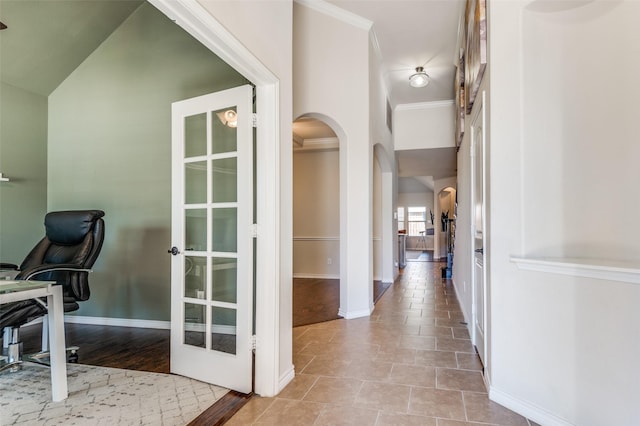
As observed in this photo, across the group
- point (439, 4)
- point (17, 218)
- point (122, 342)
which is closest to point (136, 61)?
point (17, 218)

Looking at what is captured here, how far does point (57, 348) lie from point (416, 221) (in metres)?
15.1

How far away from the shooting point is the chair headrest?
3.04 m

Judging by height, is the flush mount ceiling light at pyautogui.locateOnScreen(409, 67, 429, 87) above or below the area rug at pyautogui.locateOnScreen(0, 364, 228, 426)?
above

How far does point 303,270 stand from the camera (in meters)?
7.25

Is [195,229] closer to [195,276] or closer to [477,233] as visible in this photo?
[195,276]

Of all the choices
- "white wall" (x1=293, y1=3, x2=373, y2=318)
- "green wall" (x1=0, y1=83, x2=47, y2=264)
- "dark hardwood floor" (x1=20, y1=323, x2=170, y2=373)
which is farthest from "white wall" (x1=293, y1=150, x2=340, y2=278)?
"green wall" (x1=0, y1=83, x2=47, y2=264)

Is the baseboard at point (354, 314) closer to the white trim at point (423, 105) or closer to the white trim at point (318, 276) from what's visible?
the white trim at point (318, 276)

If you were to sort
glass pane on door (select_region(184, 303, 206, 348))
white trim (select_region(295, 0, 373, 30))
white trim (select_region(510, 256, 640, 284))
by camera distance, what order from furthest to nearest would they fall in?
white trim (select_region(295, 0, 373, 30)) → glass pane on door (select_region(184, 303, 206, 348)) → white trim (select_region(510, 256, 640, 284))

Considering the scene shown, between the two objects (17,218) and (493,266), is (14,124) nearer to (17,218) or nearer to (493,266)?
(17,218)

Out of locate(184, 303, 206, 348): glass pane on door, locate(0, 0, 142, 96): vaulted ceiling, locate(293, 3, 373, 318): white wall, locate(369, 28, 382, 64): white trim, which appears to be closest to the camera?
locate(184, 303, 206, 348): glass pane on door

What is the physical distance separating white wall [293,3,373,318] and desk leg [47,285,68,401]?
9.22 feet

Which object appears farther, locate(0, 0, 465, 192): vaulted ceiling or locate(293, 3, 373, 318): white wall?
locate(293, 3, 373, 318): white wall

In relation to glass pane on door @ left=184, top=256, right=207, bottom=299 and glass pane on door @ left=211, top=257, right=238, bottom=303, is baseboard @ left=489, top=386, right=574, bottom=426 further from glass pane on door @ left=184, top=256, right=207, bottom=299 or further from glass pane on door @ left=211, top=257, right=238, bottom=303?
glass pane on door @ left=184, top=256, right=207, bottom=299

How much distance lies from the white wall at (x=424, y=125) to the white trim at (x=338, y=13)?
10.3 ft
